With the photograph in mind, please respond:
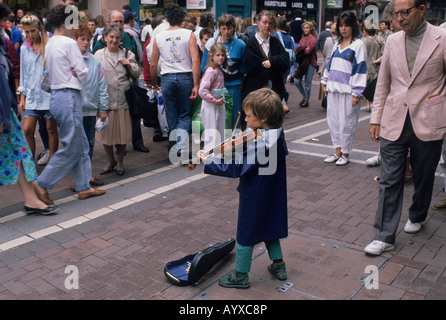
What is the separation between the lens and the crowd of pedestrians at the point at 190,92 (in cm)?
418

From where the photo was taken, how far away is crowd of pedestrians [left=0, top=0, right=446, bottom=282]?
4.18m

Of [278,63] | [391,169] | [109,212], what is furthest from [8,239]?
→ [278,63]

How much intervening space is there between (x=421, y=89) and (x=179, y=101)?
364 cm

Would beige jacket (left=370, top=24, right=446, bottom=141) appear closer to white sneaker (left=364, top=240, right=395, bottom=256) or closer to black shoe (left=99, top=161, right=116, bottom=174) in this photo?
white sneaker (left=364, top=240, right=395, bottom=256)

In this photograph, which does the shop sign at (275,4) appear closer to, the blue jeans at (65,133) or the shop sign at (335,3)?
the shop sign at (335,3)

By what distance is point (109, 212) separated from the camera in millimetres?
5258

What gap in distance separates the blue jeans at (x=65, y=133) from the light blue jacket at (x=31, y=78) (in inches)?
32.4

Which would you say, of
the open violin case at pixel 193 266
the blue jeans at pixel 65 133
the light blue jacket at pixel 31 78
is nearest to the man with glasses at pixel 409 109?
the open violin case at pixel 193 266

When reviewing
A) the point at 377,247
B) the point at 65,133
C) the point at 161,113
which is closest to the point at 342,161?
the point at 377,247

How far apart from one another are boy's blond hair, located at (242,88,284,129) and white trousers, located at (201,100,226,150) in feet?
10.6

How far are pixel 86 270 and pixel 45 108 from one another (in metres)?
2.87

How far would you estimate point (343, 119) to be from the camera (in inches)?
270

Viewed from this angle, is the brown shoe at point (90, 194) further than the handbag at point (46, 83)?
Yes
